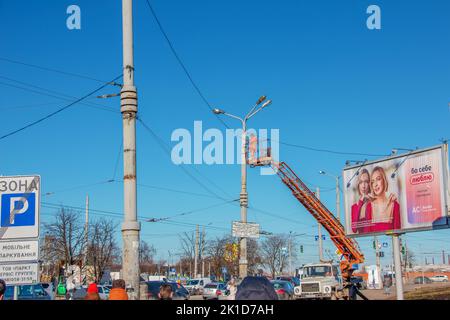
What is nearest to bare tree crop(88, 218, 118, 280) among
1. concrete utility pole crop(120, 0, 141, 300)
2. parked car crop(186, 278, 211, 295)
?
parked car crop(186, 278, 211, 295)

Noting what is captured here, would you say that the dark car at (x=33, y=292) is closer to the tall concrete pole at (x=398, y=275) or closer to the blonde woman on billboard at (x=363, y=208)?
the tall concrete pole at (x=398, y=275)

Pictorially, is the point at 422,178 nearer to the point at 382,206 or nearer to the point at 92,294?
the point at 382,206

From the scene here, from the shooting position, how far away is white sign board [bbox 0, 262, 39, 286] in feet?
36.9

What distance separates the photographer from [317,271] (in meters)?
30.7

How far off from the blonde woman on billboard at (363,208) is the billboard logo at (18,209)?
1855 cm

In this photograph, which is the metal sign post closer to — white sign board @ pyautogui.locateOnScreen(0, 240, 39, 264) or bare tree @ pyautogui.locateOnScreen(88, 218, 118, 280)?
white sign board @ pyautogui.locateOnScreen(0, 240, 39, 264)

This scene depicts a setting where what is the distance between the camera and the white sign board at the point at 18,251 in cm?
1120

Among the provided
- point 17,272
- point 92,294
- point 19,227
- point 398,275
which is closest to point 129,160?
point 19,227

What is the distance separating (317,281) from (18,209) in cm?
2145

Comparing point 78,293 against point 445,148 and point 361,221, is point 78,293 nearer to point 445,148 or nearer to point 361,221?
point 361,221
